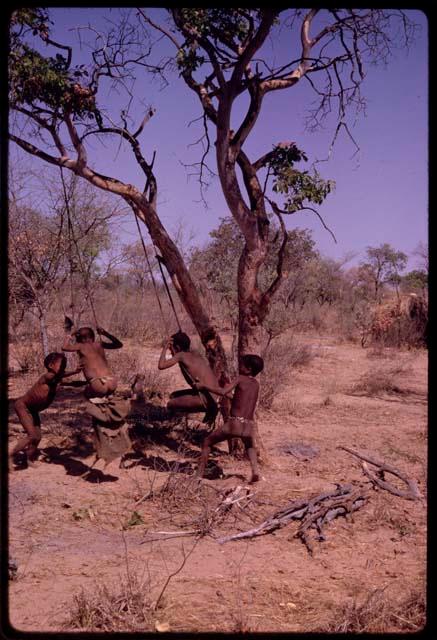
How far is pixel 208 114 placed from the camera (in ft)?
23.7

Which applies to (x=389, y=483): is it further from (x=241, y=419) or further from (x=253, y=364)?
(x=253, y=364)

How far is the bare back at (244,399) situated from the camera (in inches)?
250

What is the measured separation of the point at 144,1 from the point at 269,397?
24.1 feet

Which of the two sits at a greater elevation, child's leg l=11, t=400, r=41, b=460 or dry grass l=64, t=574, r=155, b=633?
child's leg l=11, t=400, r=41, b=460

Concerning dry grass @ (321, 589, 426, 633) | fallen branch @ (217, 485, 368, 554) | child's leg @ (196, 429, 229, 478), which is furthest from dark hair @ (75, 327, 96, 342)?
dry grass @ (321, 589, 426, 633)

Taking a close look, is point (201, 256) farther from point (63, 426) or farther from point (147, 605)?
point (147, 605)

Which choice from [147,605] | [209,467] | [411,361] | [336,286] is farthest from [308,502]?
[336,286]

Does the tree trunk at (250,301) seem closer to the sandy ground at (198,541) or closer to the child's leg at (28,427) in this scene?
the sandy ground at (198,541)

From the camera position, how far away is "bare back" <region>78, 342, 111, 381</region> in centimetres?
659

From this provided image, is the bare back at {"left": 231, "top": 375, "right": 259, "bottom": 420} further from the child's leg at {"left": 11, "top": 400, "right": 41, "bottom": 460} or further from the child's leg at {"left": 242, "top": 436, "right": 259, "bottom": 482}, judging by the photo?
the child's leg at {"left": 11, "top": 400, "right": 41, "bottom": 460}

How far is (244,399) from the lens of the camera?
20.8 ft

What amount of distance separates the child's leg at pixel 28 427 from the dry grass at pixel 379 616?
4.02 meters

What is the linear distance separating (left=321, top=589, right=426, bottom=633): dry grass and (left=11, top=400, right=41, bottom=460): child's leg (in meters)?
4.02

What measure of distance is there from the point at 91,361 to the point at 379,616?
13.1 feet
